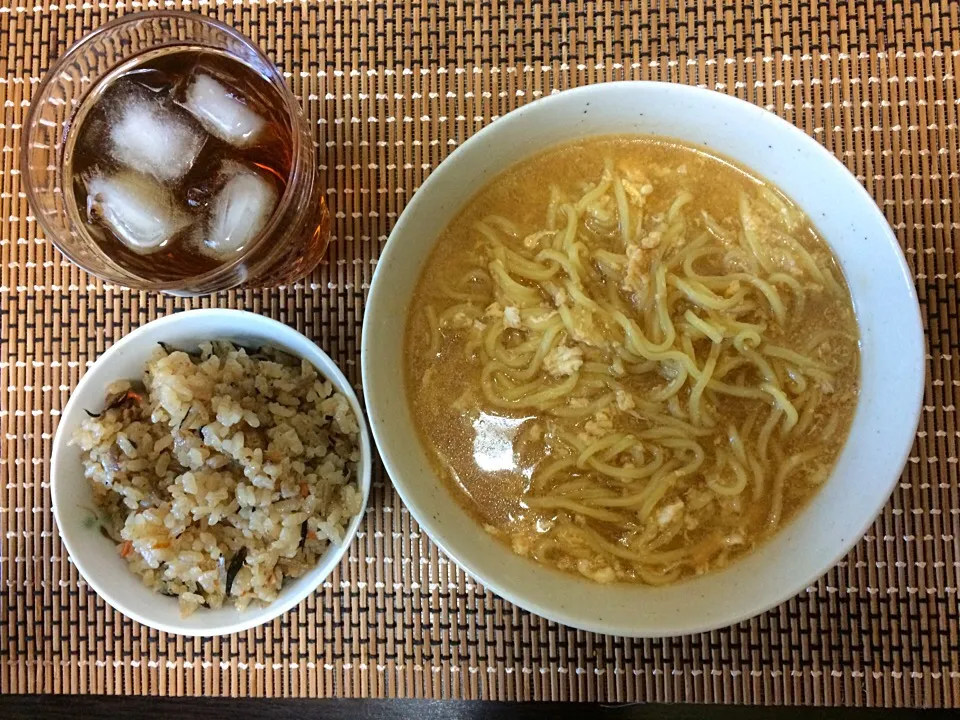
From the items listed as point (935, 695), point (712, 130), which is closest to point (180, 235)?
point (712, 130)

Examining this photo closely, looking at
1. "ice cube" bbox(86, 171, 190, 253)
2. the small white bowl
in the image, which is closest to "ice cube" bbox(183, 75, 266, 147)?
"ice cube" bbox(86, 171, 190, 253)

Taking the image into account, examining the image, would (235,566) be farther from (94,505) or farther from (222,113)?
(222,113)

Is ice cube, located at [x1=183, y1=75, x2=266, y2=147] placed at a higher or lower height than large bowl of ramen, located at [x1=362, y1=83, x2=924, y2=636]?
higher

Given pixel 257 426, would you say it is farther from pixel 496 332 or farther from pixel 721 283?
pixel 721 283

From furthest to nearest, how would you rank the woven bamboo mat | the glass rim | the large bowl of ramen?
the woven bamboo mat
the large bowl of ramen
the glass rim

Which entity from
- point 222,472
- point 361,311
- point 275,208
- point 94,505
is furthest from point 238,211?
point 94,505

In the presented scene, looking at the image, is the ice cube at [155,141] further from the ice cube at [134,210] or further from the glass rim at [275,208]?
the glass rim at [275,208]

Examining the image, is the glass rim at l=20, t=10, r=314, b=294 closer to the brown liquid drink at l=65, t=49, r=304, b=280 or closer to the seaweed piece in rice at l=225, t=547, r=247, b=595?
the brown liquid drink at l=65, t=49, r=304, b=280
